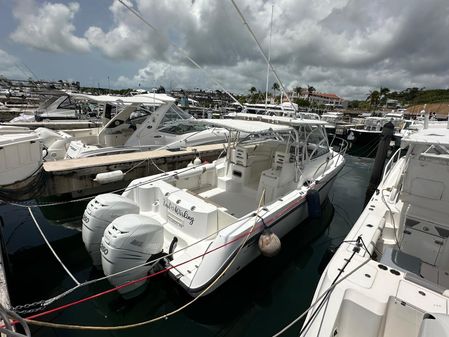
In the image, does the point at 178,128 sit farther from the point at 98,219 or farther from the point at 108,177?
the point at 98,219

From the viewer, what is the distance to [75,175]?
6.53 m

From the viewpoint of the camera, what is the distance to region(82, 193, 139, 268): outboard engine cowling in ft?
12.4

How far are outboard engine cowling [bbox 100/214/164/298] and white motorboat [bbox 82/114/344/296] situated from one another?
0.5 inches

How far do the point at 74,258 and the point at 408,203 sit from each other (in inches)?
218

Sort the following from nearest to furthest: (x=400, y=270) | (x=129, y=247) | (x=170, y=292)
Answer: (x=400, y=270) → (x=129, y=247) → (x=170, y=292)

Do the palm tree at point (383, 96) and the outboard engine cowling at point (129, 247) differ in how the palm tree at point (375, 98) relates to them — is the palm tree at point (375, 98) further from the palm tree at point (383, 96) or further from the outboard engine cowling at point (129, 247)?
the outboard engine cowling at point (129, 247)

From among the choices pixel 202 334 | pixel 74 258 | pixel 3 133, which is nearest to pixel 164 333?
pixel 202 334

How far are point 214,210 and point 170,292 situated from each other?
1.42 m

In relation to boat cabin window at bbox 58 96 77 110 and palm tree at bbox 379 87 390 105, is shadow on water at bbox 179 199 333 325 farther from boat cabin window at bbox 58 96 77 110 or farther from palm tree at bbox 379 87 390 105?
palm tree at bbox 379 87 390 105

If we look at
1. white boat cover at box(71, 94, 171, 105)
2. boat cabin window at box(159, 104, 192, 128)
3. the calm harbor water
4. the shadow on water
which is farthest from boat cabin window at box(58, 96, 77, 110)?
the shadow on water

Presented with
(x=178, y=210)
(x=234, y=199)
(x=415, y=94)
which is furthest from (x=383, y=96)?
(x=178, y=210)

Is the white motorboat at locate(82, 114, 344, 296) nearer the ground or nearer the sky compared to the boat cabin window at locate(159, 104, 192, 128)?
nearer the ground

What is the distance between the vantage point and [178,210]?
4211 millimetres

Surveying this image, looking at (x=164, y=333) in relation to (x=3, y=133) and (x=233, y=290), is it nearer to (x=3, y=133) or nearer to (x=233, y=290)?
(x=233, y=290)
